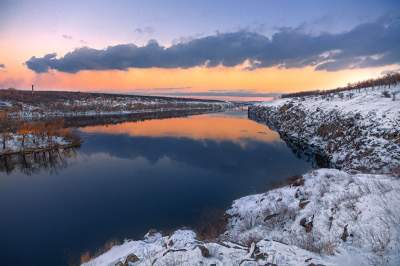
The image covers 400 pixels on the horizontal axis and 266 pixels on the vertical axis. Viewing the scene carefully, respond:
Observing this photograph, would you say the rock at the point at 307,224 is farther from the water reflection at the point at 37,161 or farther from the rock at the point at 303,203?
the water reflection at the point at 37,161

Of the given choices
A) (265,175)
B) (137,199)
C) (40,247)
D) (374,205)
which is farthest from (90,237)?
(265,175)

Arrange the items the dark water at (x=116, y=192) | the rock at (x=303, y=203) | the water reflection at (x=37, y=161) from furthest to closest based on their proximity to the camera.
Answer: the water reflection at (x=37, y=161) < the dark water at (x=116, y=192) < the rock at (x=303, y=203)

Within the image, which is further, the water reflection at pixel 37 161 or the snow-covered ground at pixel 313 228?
the water reflection at pixel 37 161

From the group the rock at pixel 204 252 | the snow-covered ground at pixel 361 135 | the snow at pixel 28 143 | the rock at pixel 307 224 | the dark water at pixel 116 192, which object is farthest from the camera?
the snow at pixel 28 143

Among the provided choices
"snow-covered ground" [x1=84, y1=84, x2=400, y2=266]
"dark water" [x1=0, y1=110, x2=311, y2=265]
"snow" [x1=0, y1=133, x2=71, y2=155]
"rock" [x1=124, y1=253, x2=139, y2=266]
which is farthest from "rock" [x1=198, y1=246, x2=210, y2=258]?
"snow" [x1=0, y1=133, x2=71, y2=155]

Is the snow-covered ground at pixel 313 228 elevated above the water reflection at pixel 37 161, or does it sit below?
above

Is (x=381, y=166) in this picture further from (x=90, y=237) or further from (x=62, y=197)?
(x=62, y=197)

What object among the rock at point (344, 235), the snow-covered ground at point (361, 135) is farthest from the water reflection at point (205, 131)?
the rock at point (344, 235)

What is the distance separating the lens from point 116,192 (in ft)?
79.0

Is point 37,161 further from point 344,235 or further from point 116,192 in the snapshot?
point 344,235

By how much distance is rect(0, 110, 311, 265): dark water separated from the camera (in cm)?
1627

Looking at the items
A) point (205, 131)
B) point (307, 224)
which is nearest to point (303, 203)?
point (307, 224)

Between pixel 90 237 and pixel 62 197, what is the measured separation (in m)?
8.67

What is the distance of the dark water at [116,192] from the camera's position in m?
16.3
